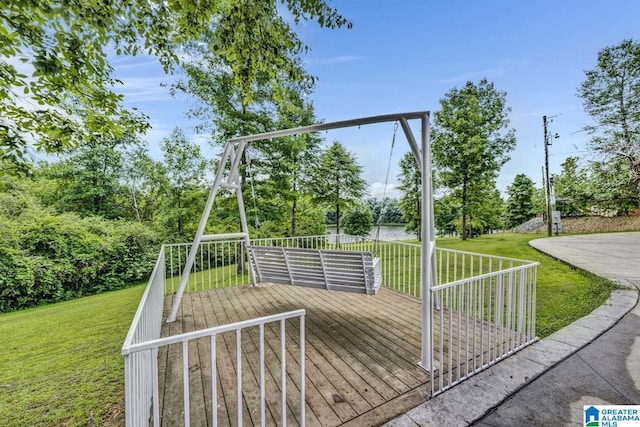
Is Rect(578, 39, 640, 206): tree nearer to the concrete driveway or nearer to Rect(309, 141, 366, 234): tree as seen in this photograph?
Rect(309, 141, 366, 234): tree

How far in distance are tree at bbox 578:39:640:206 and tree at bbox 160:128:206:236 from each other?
18.6 meters

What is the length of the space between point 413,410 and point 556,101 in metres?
19.8

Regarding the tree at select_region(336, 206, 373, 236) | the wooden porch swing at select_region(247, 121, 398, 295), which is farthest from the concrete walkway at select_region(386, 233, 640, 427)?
the tree at select_region(336, 206, 373, 236)

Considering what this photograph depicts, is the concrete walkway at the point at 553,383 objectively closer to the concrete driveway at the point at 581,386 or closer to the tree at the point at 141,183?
the concrete driveway at the point at 581,386

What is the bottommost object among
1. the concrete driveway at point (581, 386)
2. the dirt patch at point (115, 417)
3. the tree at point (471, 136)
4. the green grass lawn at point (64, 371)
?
the green grass lawn at point (64, 371)

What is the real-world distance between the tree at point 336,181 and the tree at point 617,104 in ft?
37.7

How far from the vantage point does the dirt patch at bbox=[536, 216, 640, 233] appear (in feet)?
58.4

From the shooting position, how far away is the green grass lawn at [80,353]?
2217 mm

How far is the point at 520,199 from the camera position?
29062 millimetres

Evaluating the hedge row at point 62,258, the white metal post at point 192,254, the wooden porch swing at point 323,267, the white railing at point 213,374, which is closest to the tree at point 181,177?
the hedge row at point 62,258

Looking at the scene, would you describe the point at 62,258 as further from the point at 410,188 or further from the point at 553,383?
the point at 410,188

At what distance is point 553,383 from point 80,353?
5.48m

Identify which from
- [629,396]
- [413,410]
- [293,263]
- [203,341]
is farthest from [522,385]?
[203,341]

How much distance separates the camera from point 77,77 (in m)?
2.61
